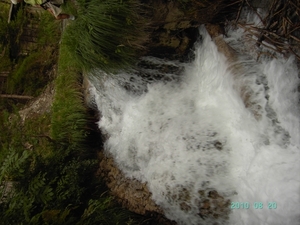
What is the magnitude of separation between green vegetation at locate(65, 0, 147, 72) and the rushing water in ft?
1.08

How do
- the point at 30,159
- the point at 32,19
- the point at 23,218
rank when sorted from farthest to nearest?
the point at 32,19
the point at 30,159
the point at 23,218

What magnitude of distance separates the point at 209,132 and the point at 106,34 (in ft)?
4.35

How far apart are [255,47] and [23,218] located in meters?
2.56

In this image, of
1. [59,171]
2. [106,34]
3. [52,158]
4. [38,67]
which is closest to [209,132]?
[106,34]

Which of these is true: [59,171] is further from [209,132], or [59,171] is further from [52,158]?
[209,132]

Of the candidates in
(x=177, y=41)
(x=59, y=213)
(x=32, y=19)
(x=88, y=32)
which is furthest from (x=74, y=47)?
(x=32, y=19)

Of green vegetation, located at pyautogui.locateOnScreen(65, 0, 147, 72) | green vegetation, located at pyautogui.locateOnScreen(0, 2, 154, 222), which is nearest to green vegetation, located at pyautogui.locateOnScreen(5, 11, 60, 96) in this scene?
green vegetation, located at pyautogui.locateOnScreen(0, 2, 154, 222)

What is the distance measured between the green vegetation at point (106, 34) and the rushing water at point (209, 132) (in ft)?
1.08

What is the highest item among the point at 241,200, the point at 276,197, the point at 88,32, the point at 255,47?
the point at 255,47

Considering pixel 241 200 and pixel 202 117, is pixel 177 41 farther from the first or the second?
pixel 241 200

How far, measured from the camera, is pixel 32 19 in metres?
5.02

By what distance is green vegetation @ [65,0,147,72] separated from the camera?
258cm

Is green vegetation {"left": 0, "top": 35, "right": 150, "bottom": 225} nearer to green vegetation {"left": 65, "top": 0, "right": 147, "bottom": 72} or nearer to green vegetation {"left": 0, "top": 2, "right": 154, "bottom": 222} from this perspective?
green vegetation {"left": 0, "top": 2, "right": 154, "bottom": 222}

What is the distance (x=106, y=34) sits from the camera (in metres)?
2.71
